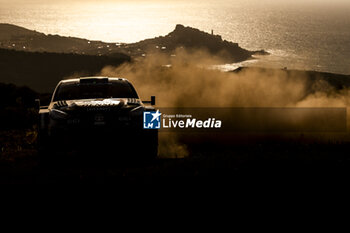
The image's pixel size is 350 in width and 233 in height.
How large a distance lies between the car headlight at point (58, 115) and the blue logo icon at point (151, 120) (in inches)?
62.8

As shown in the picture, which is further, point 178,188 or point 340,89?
point 340,89

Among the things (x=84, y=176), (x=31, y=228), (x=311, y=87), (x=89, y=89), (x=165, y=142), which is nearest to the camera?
(x=31, y=228)

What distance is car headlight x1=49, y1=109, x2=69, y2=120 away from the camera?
11.3 m

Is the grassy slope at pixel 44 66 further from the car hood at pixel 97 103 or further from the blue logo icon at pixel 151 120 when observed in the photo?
the blue logo icon at pixel 151 120

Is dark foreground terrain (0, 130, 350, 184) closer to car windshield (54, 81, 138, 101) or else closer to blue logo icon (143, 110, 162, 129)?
blue logo icon (143, 110, 162, 129)

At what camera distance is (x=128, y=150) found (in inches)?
454

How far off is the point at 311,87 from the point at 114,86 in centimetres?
4748

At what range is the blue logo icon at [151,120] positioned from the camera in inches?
450

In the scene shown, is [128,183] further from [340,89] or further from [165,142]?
[340,89]

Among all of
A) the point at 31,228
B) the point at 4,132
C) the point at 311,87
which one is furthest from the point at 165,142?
the point at 311,87

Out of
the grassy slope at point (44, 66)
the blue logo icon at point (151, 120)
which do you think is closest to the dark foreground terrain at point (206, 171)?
the blue logo icon at point (151, 120)

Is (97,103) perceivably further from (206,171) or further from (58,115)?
(206,171)

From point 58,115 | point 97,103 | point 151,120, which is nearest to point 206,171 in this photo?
A: point 151,120

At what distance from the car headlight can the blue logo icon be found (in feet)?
5.23
